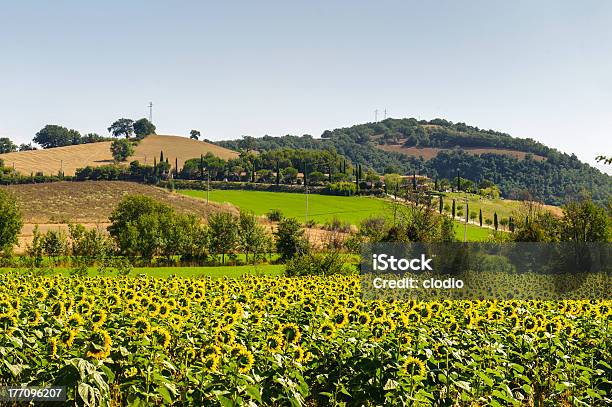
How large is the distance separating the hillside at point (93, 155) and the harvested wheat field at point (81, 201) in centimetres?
2301

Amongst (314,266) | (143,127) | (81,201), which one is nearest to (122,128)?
(143,127)

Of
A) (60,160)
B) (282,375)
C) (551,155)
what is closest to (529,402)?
(282,375)

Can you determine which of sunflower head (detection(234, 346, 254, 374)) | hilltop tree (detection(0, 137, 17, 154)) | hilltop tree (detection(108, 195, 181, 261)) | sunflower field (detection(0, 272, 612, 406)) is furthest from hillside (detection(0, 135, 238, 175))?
sunflower head (detection(234, 346, 254, 374))

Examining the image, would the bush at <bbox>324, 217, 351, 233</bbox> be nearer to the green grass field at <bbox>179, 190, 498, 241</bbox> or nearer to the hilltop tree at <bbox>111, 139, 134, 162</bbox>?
the green grass field at <bbox>179, 190, 498, 241</bbox>

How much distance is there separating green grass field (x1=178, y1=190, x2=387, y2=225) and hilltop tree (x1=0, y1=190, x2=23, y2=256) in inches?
1530

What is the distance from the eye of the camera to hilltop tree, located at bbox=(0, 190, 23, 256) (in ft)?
159

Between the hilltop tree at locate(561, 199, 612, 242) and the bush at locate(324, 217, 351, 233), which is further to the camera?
the bush at locate(324, 217, 351, 233)

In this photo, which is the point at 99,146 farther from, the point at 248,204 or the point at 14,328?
the point at 14,328

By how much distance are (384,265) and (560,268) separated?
821 cm

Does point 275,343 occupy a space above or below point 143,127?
below

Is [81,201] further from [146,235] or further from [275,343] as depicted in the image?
[275,343]

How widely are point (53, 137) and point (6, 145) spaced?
13967 millimetres

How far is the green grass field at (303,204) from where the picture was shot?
3383 inches

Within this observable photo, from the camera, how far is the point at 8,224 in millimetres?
49969
